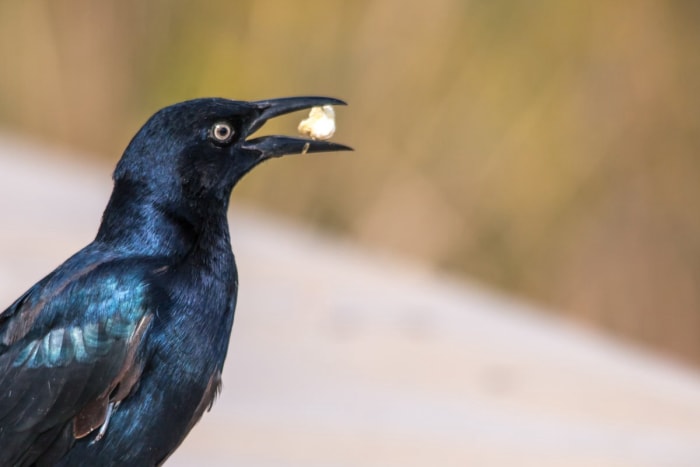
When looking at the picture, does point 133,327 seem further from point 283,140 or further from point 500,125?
point 500,125

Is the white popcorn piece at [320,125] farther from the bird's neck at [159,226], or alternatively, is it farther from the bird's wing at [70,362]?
the bird's wing at [70,362]

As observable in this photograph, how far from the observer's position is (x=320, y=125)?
4.11 m

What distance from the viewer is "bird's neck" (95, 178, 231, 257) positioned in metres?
3.78

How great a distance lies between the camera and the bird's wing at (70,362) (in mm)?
3596

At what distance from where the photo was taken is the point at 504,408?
5.12 meters

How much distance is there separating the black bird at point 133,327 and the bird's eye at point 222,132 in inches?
2.4

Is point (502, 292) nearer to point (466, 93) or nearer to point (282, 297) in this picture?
point (466, 93)

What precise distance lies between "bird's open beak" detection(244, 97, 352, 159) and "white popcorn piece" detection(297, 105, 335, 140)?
0.12 metres

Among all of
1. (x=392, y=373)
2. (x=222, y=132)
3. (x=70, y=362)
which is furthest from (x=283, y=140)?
(x=392, y=373)

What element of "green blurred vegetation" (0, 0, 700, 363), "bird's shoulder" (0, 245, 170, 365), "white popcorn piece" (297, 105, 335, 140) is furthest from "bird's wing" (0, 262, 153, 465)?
"green blurred vegetation" (0, 0, 700, 363)

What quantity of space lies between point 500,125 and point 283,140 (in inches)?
137

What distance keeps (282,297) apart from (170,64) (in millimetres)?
1711

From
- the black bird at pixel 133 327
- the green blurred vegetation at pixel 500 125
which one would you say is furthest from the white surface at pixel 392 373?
the black bird at pixel 133 327

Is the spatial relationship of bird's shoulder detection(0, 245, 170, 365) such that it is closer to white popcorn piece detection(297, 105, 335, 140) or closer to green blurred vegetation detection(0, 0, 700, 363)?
white popcorn piece detection(297, 105, 335, 140)
